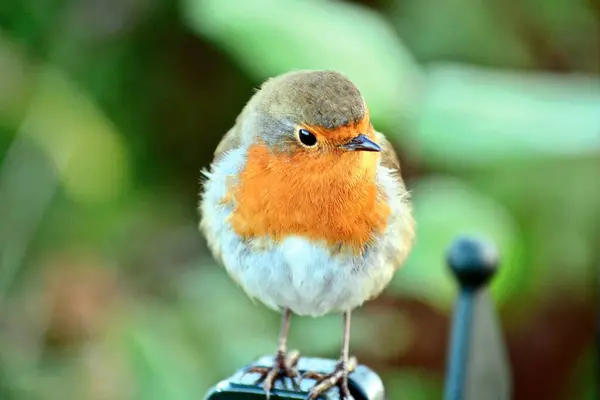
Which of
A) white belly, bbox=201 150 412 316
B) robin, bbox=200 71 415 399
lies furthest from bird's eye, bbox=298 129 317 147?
white belly, bbox=201 150 412 316

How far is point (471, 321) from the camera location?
1.54 metres

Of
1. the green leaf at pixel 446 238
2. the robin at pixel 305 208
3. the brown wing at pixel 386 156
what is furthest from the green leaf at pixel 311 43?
the robin at pixel 305 208

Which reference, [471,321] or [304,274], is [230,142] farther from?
[471,321]

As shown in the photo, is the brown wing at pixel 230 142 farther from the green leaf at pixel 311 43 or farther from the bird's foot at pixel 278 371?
the green leaf at pixel 311 43

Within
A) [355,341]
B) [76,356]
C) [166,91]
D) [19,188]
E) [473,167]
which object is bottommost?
[76,356]

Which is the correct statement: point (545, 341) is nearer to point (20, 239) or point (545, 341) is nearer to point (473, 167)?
point (473, 167)

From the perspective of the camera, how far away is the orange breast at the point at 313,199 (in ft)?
5.05

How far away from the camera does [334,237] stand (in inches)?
61.0

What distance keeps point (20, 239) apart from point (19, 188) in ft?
0.47

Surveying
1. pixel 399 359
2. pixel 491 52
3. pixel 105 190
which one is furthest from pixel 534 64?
pixel 105 190

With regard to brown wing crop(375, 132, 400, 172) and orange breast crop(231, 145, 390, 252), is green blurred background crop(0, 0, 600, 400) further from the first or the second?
orange breast crop(231, 145, 390, 252)

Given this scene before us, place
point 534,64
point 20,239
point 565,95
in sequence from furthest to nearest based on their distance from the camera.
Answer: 1. point 534,64
2. point 20,239
3. point 565,95

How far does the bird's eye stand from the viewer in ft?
5.12

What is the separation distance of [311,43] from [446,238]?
59cm
